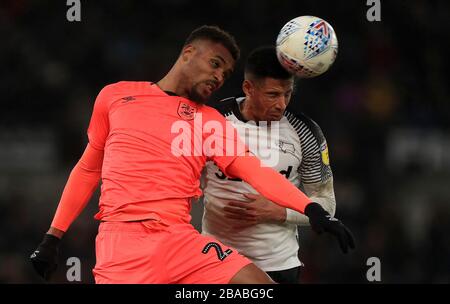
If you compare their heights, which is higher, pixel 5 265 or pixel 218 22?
pixel 218 22

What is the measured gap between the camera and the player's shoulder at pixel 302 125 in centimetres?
512

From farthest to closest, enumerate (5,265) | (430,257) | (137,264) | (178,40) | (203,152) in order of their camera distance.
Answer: (178,40) < (430,257) < (5,265) < (203,152) < (137,264)

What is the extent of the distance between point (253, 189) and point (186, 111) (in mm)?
815

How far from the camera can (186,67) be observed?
4.71 meters

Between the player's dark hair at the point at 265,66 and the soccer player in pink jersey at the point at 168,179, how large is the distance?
1.03 ft

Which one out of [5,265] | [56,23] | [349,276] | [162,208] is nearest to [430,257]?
[349,276]

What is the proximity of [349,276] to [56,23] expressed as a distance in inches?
190

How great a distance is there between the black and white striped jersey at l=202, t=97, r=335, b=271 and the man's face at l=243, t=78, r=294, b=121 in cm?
12

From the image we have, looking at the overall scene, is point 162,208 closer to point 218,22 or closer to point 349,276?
point 349,276

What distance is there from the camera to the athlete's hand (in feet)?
16.5

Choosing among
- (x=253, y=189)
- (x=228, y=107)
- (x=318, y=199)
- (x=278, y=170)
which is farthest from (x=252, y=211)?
(x=228, y=107)

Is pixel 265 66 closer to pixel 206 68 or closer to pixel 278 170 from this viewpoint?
pixel 206 68

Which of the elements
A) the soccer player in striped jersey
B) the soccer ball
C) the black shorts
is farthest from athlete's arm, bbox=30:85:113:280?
the black shorts

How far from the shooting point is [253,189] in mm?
5148
